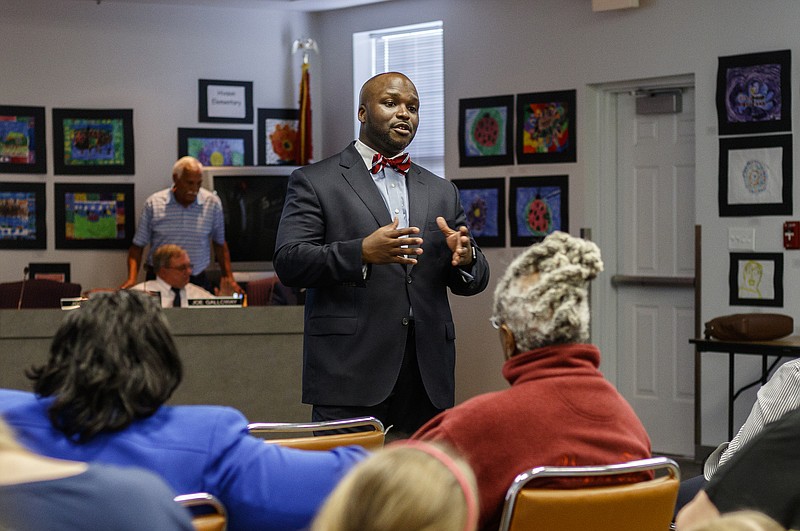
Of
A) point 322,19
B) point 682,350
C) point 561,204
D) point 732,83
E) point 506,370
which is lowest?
point 682,350

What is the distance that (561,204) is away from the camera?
681cm

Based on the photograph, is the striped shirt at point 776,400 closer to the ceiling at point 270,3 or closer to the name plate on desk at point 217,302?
the name plate on desk at point 217,302

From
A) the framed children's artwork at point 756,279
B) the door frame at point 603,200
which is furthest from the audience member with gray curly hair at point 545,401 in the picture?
the door frame at point 603,200

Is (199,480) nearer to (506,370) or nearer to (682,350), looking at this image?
(506,370)

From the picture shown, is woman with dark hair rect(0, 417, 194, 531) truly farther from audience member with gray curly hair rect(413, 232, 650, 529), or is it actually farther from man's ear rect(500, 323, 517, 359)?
man's ear rect(500, 323, 517, 359)

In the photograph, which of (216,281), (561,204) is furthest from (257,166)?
(561,204)

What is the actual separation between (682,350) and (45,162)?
15.8 feet

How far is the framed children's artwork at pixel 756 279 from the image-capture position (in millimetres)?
5836

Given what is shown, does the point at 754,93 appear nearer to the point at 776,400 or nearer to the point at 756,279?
the point at 756,279

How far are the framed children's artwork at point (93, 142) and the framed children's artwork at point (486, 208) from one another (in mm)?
2597

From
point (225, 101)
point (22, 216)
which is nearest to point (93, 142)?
point (22, 216)

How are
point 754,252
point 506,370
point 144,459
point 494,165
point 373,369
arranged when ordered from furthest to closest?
point 494,165, point 754,252, point 373,369, point 506,370, point 144,459

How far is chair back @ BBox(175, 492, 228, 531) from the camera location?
5.11ft

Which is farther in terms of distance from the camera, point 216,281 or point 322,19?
point 322,19
